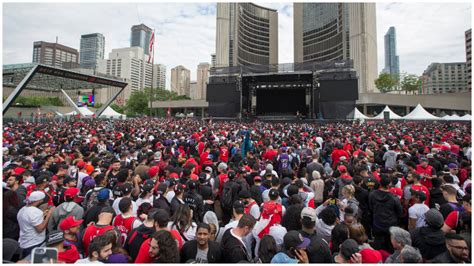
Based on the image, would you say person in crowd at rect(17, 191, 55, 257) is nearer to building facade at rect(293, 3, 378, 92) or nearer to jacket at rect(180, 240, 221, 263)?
jacket at rect(180, 240, 221, 263)

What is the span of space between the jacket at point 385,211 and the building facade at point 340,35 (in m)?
58.2

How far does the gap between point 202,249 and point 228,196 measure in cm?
221

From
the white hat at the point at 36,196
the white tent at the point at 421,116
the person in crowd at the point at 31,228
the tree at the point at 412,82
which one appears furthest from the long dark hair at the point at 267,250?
the tree at the point at 412,82

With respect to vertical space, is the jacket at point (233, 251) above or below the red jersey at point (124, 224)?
below

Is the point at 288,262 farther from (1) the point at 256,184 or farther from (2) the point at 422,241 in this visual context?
(1) the point at 256,184

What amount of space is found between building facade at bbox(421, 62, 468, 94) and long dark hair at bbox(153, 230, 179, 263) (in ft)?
527

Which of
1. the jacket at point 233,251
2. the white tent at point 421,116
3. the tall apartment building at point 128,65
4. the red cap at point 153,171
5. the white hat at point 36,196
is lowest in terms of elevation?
the jacket at point 233,251

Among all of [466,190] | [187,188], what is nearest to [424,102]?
[466,190]

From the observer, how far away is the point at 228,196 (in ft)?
16.0

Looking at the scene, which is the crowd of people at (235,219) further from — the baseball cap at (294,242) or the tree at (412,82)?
the tree at (412,82)

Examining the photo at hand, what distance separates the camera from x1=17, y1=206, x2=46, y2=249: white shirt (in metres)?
3.28

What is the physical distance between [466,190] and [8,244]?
702 centimetres

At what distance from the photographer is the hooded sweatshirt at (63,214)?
3.42 metres

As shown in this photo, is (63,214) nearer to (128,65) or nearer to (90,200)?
(90,200)
